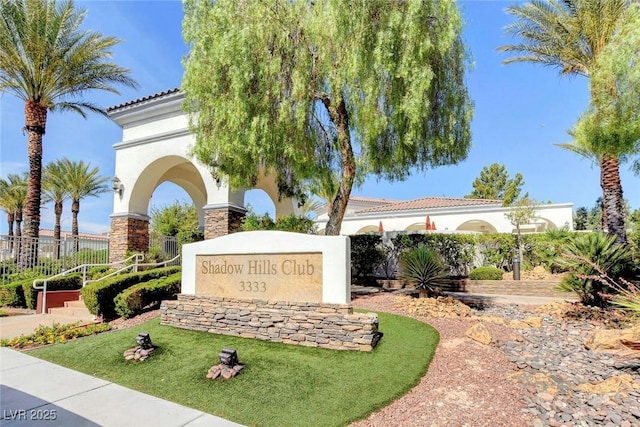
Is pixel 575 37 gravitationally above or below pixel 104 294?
above

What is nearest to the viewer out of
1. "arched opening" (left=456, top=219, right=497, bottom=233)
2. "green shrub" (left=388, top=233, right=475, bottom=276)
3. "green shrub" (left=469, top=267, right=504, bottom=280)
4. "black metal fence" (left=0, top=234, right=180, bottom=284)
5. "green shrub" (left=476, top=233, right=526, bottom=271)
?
"green shrub" (left=469, top=267, right=504, bottom=280)

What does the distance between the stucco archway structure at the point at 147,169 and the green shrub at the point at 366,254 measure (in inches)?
189

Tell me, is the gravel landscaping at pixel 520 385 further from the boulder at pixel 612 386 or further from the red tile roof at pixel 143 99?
the red tile roof at pixel 143 99

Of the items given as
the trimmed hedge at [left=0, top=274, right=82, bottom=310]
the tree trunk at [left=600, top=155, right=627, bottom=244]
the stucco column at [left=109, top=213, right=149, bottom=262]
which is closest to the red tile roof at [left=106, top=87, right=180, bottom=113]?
the stucco column at [left=109, top=213, right=149, bottom=262]

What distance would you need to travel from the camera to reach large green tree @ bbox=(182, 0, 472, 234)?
834 centimetres

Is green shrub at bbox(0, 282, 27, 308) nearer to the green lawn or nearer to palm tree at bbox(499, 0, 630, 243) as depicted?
the green lawn

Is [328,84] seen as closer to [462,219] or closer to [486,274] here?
[486,274]

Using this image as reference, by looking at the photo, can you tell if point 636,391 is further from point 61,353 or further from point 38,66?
point 38,66

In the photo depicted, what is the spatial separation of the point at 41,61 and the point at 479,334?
17.6 metres

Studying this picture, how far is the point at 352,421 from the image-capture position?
3.99 metres

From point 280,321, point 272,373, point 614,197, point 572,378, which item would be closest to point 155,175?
point 280,321

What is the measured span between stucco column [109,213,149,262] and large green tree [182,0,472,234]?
611cm

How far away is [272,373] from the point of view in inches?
203

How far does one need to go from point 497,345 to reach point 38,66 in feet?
58.5
